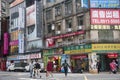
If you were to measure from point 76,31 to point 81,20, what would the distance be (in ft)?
6.33

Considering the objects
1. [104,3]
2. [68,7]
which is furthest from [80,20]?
[104,3]

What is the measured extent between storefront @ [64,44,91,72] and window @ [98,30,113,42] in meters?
2.23

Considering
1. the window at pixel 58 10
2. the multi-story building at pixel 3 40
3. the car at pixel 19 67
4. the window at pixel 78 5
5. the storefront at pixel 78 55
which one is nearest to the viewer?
the storefront at pixel 78 55

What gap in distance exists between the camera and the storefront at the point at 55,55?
182ft

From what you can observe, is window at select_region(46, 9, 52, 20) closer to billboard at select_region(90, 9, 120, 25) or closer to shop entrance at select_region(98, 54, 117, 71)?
billboard at select_region(90, 9, 120, 25)

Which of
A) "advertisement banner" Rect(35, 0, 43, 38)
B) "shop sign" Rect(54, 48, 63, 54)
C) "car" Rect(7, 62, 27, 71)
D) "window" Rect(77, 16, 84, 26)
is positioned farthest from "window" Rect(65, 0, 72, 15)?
"car" Rect(7, 62, 27, 71)

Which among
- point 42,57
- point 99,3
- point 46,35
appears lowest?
point 42,57

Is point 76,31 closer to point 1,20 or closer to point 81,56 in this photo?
point 81,56

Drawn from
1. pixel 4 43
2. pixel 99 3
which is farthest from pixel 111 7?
pixel 4 43

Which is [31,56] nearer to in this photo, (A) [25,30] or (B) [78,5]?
(A) [25,30]

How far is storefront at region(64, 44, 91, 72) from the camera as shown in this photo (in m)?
50.3

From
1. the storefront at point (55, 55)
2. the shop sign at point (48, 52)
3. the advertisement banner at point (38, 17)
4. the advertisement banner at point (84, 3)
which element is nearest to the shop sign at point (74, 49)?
the storefront at point (55, 55)

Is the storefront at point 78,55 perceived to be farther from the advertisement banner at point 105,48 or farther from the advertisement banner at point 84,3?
the advertisement banner at point 84,3

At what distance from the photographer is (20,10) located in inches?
2616
